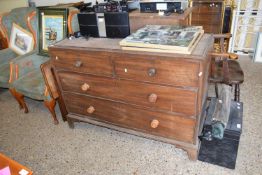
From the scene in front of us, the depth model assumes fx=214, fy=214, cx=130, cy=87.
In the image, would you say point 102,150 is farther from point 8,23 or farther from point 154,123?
point 8,23

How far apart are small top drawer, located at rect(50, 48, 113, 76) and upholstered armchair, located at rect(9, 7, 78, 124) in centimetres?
43

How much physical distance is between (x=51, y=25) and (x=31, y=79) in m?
0.61

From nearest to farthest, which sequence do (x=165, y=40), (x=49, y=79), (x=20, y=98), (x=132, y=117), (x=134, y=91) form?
1. (x=165, y=40)
2. (x=134, y=91)
3. (x=132, y=117)
4. (x=49, y=79)
5. (x=20, y=98)

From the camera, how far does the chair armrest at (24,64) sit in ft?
7.56

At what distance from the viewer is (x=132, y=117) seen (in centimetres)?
175

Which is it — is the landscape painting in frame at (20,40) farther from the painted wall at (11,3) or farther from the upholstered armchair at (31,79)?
the painted wall at (11,3)

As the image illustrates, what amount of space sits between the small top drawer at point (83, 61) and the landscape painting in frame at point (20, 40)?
3.47 ft

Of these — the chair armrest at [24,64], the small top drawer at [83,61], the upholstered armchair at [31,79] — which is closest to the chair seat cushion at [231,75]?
the small top drawer at [83,61]

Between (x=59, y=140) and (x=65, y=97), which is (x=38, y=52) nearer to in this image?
(x=65, y=97)

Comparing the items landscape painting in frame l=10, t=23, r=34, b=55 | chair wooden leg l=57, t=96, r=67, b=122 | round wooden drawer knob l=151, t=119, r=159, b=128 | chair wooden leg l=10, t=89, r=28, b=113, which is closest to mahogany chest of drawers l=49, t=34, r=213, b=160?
round wooden drawer knob l=151, t=119, r=159, b=128

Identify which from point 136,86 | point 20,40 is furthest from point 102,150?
point 20,40

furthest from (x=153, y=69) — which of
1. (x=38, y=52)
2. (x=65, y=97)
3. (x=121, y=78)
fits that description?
(x=38, y=52)

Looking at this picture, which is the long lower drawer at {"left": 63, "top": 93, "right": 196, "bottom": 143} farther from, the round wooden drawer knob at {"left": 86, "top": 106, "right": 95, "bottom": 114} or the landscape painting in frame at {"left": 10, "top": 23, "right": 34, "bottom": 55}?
the landscape painting in frame at {"left": 10, "top": 23, "right": 34, "bottom": 55}

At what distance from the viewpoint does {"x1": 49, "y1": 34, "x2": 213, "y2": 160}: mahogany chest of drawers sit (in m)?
1.36
